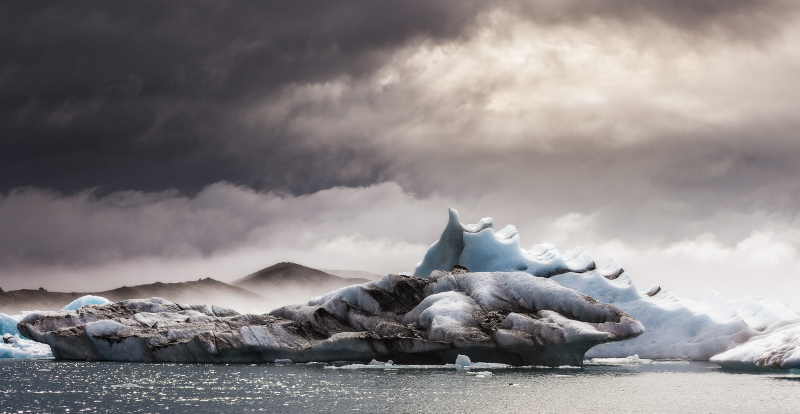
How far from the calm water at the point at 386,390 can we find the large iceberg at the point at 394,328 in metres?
1.51

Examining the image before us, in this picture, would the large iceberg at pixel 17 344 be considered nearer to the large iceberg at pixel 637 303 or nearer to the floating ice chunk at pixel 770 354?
the large iceberg at pixel 637 303

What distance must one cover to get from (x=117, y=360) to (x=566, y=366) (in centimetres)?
2503

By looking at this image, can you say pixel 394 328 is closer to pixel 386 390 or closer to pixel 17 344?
pixel 386 390

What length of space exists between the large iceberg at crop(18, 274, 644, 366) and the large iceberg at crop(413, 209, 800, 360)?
8.83 m

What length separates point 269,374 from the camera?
31.4 metres

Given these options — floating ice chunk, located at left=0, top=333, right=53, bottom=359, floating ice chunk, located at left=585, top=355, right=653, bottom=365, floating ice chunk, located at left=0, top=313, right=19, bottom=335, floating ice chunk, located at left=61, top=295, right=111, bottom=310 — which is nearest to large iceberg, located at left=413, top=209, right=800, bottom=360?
floating ice chunk, located at left=585, top=355, right=653, bottom=365

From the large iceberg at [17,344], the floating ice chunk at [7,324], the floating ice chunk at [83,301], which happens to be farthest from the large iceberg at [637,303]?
the floating ice chunk at [7,324]

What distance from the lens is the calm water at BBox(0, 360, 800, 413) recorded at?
2102 centimetres

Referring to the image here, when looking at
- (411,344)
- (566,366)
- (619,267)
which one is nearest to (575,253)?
(619,267)

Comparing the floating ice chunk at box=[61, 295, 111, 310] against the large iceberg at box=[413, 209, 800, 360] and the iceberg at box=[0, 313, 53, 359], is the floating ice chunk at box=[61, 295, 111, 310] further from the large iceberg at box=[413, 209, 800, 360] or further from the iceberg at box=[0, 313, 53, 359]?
the large iceberg at box=[413, 209, 800, 360]

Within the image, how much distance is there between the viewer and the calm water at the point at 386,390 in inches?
827

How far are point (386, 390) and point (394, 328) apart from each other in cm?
1132

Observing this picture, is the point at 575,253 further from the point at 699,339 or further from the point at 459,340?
the point at 459,340

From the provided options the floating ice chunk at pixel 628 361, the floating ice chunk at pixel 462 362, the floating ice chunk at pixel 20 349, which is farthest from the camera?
the floating ice chunk at pixel 20 349
